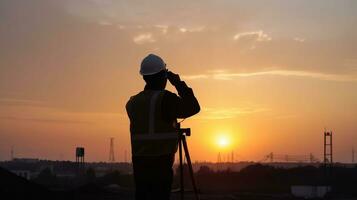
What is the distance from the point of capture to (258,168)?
8306cm

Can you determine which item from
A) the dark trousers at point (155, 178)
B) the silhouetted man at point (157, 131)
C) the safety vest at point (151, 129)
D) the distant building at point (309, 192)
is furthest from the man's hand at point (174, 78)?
the distant building at point (309, 192)

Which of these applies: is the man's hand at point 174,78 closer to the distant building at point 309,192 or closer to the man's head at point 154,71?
the man's head at point 154,71

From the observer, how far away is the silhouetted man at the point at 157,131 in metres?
5.16

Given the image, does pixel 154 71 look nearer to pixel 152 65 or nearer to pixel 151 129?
pixel 152 65

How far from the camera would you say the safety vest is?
17.0ft

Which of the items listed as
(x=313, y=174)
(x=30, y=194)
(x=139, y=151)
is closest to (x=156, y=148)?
(x=139, y=151)

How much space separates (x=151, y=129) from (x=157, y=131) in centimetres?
6

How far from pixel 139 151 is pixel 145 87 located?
0.58m

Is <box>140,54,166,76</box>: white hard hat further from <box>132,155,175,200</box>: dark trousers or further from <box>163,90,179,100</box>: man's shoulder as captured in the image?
<box>132,155,175,200</box>: dark trousers

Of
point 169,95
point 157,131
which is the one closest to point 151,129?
point 157,131

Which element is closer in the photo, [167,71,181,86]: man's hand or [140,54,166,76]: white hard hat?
[167,71,181,86]: man's hand

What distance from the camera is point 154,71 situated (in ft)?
17.6

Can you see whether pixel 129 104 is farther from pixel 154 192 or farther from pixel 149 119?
pixel 154 192

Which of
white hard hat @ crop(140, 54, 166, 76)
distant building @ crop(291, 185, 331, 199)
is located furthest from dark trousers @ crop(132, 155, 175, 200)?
distant building @ crop(291, 185, 331, 199)
